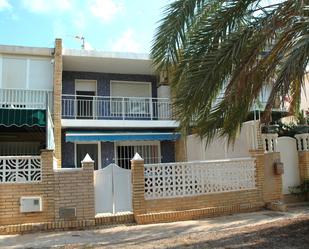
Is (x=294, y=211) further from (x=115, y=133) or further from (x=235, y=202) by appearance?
(x=115, y=133)

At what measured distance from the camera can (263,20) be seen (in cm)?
842

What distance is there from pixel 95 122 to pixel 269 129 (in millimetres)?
8330

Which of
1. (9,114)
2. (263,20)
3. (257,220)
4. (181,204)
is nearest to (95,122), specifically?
(9,114)

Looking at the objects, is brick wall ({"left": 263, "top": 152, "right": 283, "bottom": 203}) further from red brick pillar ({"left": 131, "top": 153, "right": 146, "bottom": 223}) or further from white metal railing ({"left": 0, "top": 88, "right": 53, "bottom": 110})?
white metal railing ({"left": 0, "top": 88, "right": 53, "bottom": 110})

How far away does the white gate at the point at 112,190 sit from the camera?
37.9 feet

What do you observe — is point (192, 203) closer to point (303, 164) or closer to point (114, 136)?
point (303, 164)

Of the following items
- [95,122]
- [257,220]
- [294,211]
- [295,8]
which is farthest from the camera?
[95,122]

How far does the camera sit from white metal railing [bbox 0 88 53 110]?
1719 centimetres

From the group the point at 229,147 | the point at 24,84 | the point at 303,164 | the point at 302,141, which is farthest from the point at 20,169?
the point at 302,141

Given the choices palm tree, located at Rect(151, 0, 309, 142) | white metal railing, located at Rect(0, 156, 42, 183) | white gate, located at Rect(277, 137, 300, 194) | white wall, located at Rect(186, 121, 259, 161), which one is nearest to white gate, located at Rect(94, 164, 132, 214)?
white metal railing, located at Rect(0, 156, 42, 183)

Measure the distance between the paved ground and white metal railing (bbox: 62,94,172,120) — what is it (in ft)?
30.4

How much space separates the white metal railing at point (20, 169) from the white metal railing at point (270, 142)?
27.0ft

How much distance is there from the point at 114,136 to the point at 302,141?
8.59 meters

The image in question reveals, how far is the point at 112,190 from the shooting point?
38.3 ft
